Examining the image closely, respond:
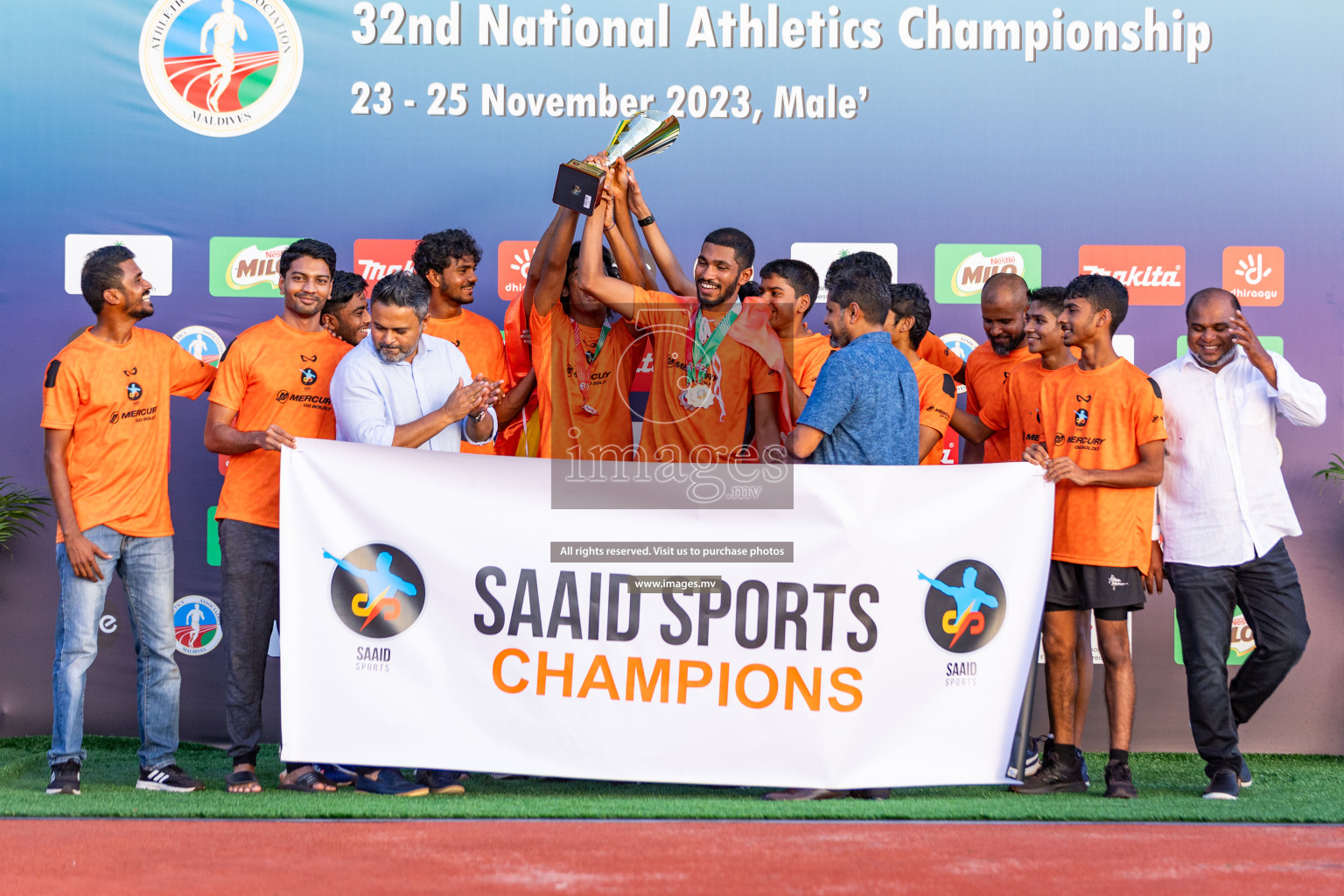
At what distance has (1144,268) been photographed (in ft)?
18.8

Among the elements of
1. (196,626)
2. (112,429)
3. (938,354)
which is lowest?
(196,626)

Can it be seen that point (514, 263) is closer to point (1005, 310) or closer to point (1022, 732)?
point (1005, 310)

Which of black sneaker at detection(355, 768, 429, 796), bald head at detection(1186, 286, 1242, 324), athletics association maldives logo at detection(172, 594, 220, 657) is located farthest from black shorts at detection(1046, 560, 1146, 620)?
athletics association maldives logo at detection(172, 594, 220, 657)

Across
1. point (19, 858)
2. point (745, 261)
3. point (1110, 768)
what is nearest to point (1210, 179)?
point (745, 261)

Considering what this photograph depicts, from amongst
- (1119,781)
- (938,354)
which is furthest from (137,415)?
(1119,781)

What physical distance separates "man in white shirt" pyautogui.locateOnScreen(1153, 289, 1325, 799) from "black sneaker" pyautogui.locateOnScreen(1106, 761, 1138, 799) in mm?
301

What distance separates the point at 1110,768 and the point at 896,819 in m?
1.06

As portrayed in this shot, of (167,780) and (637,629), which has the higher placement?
(637,629)

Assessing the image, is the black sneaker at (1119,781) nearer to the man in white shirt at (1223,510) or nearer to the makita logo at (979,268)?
the man in white shirt at (1223,510)

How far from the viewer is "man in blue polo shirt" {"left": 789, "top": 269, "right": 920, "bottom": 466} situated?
4.36 m

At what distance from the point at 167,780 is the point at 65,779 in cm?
33

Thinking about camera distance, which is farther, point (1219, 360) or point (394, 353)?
point (1219, 360)

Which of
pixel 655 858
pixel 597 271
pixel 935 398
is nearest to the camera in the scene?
pixel 655 858

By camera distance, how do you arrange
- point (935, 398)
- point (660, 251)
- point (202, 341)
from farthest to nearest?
point (202, 341) → point (660, 251) → point (935, 398)
